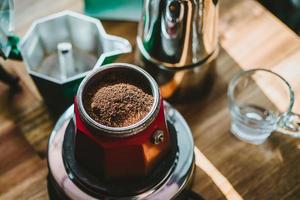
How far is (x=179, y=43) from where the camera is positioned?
0.77 meters

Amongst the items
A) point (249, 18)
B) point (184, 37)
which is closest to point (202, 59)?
point (184, 37)

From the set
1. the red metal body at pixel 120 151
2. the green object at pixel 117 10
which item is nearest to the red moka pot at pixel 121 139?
the red metal body at pixel 120 151

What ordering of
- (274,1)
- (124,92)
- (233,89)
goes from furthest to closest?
(274,1) → (233,89) → (124,92)

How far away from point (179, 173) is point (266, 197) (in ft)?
0.51

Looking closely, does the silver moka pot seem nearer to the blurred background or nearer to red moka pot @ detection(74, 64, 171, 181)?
red moka pot @ detection(74, 64, 171, 181)

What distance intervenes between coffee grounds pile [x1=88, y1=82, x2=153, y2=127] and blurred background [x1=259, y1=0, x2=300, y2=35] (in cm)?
69

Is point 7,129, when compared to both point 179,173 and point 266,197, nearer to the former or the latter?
point 179,173

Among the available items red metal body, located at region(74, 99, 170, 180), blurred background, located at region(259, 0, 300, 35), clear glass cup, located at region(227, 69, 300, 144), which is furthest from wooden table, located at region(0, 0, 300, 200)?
blurred background, located at region(259, 0, 300, 35)

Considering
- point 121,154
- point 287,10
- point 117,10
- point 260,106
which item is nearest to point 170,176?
point 121,154

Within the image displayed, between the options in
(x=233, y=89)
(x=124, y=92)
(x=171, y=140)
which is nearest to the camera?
(x=124, y=92)

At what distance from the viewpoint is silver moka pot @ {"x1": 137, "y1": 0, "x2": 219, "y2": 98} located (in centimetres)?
73

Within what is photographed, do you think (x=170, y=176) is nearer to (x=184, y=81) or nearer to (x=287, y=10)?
(x=184, y=81)

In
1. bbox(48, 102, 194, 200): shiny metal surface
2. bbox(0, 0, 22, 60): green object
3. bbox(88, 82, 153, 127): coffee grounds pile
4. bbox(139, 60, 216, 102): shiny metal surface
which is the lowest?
bbox(48, 102, 194, 200): shiny metal surface

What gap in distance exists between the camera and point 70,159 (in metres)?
0.72
